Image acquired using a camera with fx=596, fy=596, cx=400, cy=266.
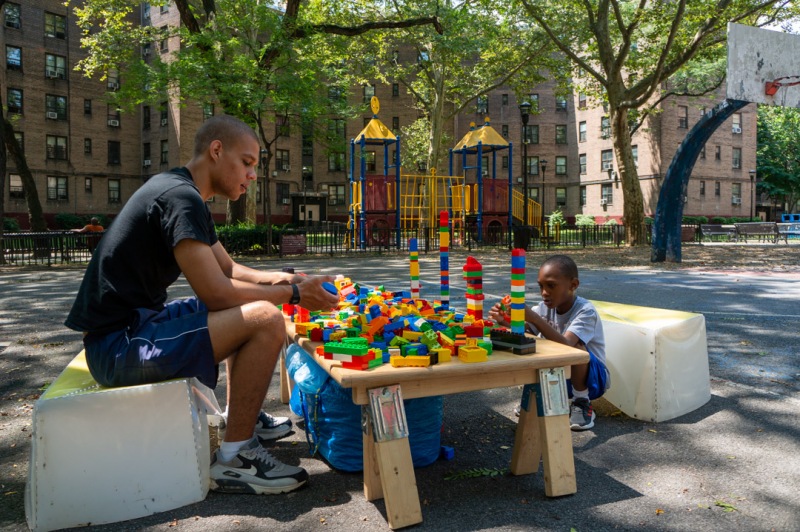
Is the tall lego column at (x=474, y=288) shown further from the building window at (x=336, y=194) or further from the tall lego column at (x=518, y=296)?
the building window at (x=336, y=194)

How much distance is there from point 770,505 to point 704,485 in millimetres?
299

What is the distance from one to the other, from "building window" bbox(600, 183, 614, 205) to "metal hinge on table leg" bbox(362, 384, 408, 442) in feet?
161

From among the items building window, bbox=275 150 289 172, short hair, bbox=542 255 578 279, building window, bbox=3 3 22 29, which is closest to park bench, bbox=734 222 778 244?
building window, bbox=275 150 289 172

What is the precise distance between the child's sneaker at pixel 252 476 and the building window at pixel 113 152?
45109 millimetres

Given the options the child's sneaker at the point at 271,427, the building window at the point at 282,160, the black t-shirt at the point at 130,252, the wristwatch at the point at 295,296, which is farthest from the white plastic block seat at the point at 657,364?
the building window at the point at 282,160

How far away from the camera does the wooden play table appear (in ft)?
8.47

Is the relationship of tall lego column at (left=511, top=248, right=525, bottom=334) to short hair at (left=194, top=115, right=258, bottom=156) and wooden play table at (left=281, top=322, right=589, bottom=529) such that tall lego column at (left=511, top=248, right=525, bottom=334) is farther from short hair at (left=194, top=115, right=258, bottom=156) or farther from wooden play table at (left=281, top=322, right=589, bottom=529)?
short hair at (left=194, top=115, right=258, bottom=156)

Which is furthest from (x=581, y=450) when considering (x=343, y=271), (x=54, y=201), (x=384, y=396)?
(x=54, y=201)

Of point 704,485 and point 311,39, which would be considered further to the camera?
point 311,39

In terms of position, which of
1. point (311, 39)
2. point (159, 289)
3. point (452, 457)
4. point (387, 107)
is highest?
point (387, 107)

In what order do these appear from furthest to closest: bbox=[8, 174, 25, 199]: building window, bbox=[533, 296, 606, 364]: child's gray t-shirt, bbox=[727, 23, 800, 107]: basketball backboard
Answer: bbox=[8, 174, 25, 199]: building window, bbox=[727, 23, 800, 107]: basketball backboard, bbox=[533, 296, 606, 364]: child's gray t-shirt

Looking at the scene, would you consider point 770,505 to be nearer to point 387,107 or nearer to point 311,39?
point 311,39

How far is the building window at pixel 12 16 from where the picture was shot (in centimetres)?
3828

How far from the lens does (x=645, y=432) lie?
12.5ft
